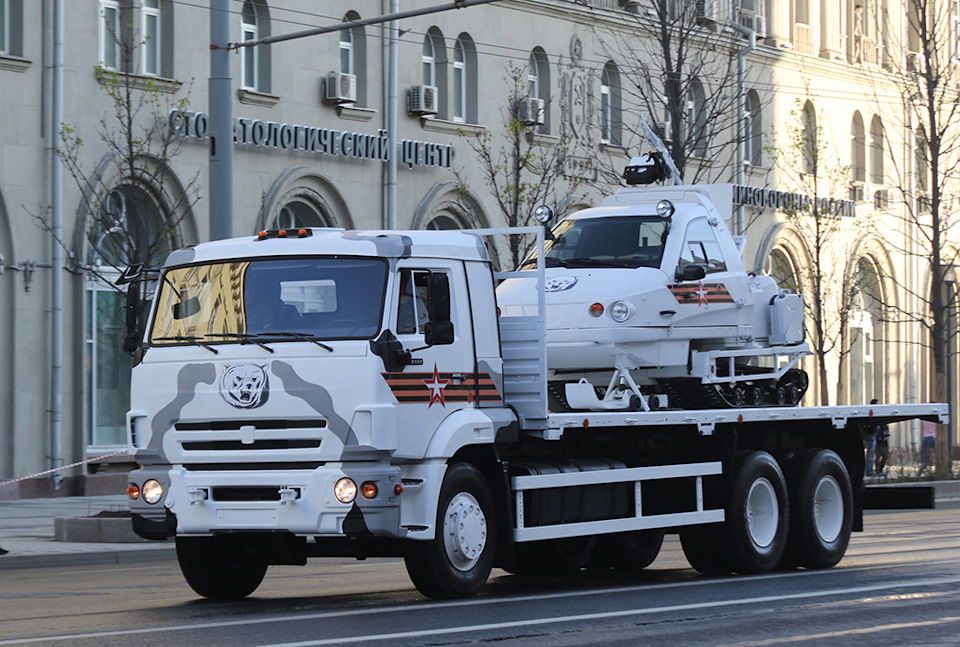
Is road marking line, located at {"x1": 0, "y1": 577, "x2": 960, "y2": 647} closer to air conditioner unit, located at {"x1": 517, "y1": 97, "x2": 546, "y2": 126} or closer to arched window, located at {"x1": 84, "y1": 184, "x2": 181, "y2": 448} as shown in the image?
arched window, located at {"x1": 84, "y1": 184, "x2": 181, "y2": 448}

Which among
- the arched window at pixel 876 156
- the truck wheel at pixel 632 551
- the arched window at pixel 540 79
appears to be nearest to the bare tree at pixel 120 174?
the arched window at pixel 540 79

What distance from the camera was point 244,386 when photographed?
12.4 m

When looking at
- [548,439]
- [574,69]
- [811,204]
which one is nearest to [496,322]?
[548,439]

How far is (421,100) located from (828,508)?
20115 mm

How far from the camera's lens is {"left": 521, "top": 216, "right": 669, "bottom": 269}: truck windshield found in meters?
16.4

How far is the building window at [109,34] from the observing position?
29.7 meters

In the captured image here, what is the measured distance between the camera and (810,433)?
17.0 metres

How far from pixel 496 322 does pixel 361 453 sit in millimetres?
1911

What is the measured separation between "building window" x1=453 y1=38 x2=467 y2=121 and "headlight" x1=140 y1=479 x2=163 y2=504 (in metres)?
24.9

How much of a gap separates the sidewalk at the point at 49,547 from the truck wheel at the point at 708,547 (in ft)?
21.6

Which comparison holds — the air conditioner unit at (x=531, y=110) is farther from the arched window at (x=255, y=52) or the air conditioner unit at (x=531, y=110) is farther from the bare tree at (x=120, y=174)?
the bare tree at (x=120, y=174)

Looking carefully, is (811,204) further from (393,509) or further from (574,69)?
(393,509)

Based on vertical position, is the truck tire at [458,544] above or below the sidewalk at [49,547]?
above

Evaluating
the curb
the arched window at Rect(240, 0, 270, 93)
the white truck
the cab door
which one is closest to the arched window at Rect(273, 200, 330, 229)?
the arched window at Rect(240, 0, 270, 93)
